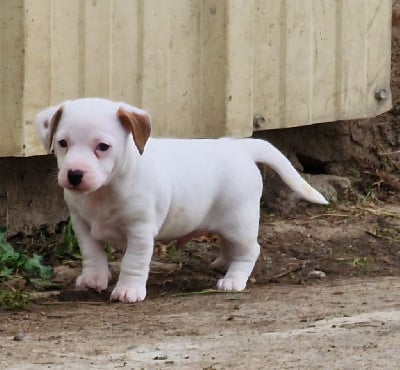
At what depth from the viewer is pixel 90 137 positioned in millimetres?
5551

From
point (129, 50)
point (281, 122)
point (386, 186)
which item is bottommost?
point (386, 186)

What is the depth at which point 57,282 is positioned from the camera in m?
6.48

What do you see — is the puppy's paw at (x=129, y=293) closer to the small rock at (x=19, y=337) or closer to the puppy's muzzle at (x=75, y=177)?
the puppy's muzzle at (x=75, y=177)

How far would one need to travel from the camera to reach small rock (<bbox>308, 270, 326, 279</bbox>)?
685cm

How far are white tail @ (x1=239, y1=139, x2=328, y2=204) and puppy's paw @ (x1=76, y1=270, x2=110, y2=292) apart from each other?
1036 millimetres

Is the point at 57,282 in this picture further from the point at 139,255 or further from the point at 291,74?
the point at 291,74

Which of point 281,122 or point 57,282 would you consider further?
point 281,122

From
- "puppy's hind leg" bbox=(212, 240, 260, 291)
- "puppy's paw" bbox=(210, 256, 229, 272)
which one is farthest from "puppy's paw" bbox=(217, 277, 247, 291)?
"puppy's paw" bbox=(210, 256, 229, 272)

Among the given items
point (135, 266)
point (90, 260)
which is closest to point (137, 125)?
point (135, 266)

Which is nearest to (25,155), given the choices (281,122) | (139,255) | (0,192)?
(0,192)

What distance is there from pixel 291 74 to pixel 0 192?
6.89 ft

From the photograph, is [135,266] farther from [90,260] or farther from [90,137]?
[90,137]

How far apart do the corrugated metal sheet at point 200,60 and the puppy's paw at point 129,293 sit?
3.33 feet

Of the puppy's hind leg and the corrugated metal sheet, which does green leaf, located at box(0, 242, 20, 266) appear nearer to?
the corrugated metal sheet
